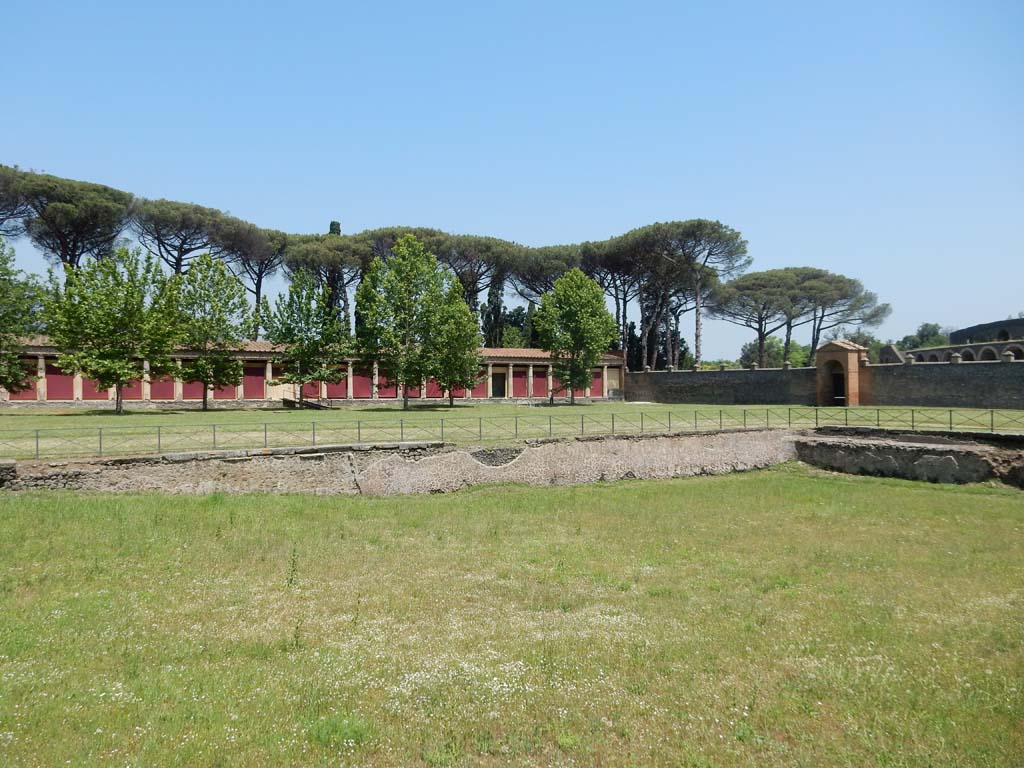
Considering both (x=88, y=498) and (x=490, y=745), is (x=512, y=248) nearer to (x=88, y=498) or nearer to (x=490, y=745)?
(x=88, y=498)

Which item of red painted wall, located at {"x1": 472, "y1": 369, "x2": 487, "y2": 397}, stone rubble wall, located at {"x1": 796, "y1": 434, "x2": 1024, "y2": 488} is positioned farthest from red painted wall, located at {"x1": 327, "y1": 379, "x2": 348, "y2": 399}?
stone rubble wall, located at {"x1": 796, "y1": 434, "x2": 1024, "y2": 488}

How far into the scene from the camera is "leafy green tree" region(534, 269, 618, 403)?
5266cm

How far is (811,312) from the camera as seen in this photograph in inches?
2820

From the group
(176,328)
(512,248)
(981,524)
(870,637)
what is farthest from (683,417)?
(512,248)

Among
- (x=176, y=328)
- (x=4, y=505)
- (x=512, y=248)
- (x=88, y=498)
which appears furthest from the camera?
(x=512, y=248)

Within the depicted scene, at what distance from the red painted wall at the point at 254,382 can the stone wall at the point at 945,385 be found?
43.5 metres

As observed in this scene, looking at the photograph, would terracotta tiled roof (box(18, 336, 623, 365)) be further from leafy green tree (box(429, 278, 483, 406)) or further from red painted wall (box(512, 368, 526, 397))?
leafy green tree (box(429, 278, 483, 406))

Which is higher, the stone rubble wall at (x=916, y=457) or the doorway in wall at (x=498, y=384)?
the doorway in wall at (x=498, y=384)

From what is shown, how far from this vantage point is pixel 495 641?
8.08 m

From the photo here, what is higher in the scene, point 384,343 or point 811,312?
point 811,312

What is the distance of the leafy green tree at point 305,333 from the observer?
45.5 meters

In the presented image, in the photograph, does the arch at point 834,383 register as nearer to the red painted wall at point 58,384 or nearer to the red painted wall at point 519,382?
the red painted wall at point 519,382

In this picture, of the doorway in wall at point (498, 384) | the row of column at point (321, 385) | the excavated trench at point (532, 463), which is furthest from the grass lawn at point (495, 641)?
the doorway in wall at point (498, 384)

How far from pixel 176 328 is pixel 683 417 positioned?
30319 millimetres
